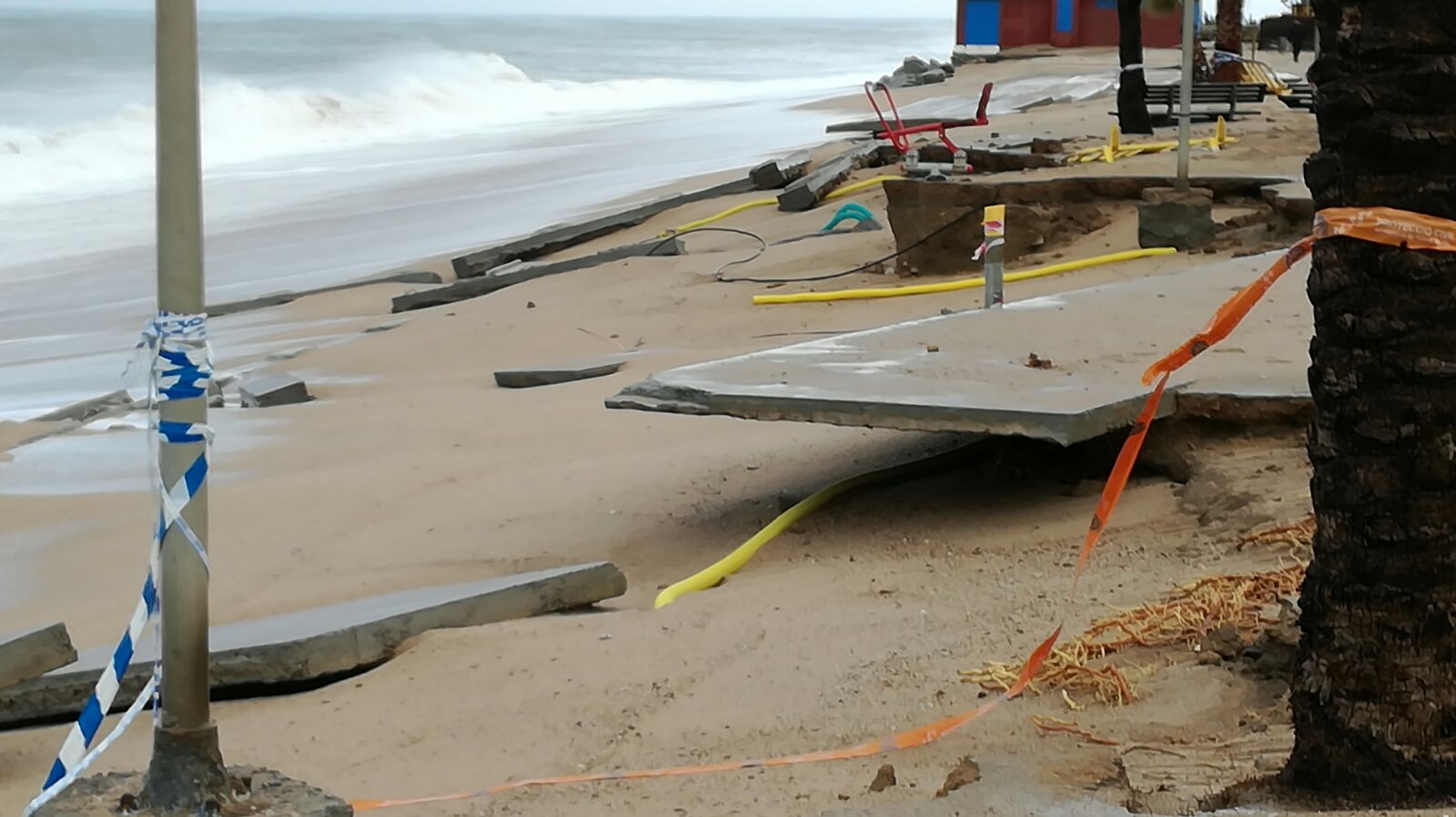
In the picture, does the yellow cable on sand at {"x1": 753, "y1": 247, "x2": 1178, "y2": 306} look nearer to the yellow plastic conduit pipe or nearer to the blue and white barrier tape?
the yellow plastic conduit pipe

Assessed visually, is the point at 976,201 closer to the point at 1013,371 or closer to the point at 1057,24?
the point at 1013,371

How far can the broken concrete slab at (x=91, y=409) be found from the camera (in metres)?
10.4

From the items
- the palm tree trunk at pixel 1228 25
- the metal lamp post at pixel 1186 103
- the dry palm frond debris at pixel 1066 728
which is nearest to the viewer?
the dry palm frond debris at pixel 1066 728

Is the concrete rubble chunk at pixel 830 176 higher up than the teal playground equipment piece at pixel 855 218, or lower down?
higher up

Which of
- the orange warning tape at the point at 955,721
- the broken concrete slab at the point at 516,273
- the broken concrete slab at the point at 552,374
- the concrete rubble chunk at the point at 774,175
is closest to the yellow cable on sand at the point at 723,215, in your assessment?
the broken concrete slab at the point at 516,273

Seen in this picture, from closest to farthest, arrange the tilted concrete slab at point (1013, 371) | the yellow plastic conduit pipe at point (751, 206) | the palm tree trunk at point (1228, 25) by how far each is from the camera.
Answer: the tilted concrete slab at point (1013, 371) → the yellow plastic conduit pipe at point (751, 206) → the palm tree trunk at point (1228, 25)

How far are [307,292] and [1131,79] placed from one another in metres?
8.93

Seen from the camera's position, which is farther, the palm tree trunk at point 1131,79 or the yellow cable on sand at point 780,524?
the palm tree trunk at point 1131,79

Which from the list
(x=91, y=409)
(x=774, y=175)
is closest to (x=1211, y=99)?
(x=774, y=175)

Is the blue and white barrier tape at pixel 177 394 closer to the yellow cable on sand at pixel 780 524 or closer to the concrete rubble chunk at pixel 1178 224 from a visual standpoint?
the yellow cable on sand at pixel 780 524

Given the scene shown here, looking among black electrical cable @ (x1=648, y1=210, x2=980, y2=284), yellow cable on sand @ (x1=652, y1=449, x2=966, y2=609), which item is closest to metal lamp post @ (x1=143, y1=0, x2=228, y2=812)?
yellow cable on sand @ (x1=652, y1=449, x2=966, y2=609)

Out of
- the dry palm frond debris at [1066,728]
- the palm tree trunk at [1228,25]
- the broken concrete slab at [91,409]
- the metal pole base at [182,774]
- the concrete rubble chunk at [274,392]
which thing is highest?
the palm tree trunk at [1228,25]

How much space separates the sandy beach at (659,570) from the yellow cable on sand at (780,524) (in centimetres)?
6

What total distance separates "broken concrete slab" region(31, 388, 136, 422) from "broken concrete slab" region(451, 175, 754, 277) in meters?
5.65
